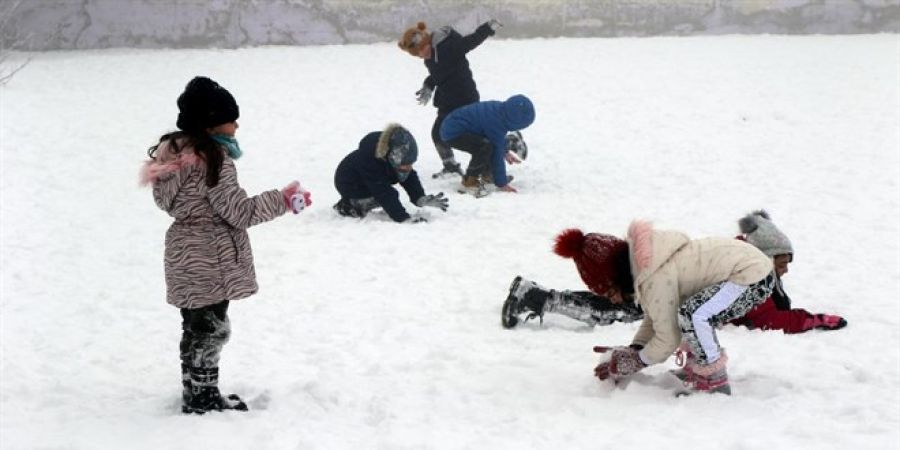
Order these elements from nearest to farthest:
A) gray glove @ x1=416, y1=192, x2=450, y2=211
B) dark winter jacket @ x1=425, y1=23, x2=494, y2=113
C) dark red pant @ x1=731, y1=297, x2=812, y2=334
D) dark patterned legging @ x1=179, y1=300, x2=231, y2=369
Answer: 1. dark patterned legging @ x1=179, y1=300, x2=231, y2=369
2. dark red pant @ x1=731, y1=297, x2=812, y2=334
3. gray glove @ x1=416, y1=192, x2=450, y2=211
4. dark winter jacket @ x1=425, y1=23, x2=494, y2=113

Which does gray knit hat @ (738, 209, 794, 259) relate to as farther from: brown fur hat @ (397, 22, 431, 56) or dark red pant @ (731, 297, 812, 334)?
brown fur hat @ (397, 22, 431, 56)

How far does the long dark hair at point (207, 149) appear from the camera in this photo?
330 centimetres

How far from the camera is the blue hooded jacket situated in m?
7.22

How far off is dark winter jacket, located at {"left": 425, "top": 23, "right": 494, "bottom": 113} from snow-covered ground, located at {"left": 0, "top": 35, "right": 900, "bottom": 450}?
722 mm

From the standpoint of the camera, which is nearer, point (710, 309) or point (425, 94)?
point (710, 309)

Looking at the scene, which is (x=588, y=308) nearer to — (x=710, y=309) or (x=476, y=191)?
(x=710, y=309)

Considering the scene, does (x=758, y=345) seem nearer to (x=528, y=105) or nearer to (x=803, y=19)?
(x=528, y=105)

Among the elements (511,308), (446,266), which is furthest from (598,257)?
(446,266)

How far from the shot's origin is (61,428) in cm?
347

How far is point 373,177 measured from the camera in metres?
6.57

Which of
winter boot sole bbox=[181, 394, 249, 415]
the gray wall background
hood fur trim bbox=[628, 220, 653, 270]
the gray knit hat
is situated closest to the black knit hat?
winter boot sole bbox=[181, 394, 249, 415]

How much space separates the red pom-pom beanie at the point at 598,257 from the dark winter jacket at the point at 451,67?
4.61 meters

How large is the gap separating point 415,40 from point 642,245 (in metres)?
4.72

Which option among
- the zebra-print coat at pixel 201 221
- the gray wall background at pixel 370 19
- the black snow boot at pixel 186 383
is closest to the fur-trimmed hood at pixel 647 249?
the zebra-print coat at pixel 201 221
